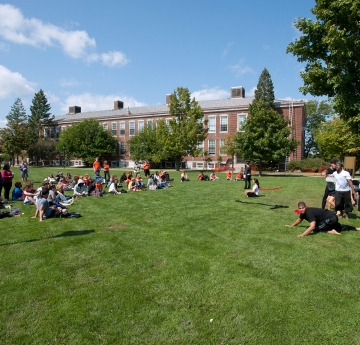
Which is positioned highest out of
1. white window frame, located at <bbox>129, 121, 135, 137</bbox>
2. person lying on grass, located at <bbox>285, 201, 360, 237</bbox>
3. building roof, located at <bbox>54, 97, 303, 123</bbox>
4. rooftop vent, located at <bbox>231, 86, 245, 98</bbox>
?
rooftop vent, located at <bbox>231, 86, 245, 98</bbox>

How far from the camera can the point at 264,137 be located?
103ft

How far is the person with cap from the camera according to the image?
30.3 feet

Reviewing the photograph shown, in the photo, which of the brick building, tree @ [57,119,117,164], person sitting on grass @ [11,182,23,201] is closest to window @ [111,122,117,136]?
the brick building

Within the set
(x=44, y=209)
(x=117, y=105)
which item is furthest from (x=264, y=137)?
(x=117, y=105)

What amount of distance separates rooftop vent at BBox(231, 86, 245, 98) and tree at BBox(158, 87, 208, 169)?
48.6 ft

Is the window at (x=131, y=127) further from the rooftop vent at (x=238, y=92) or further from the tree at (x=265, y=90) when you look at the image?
the tree at (x=265, y=90)

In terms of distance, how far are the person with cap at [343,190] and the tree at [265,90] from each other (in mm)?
39145

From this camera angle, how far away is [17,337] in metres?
3.57

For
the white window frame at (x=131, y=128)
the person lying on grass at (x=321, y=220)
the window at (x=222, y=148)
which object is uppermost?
the white window frame at (x=131, y=128)

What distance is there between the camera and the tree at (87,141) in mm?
54938

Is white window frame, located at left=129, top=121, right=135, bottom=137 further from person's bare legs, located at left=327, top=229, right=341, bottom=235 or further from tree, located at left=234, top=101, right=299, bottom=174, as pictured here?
person's bare legs, located at left=327, top=229, right=341, bottom=235

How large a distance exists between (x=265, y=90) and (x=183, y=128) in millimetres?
16164

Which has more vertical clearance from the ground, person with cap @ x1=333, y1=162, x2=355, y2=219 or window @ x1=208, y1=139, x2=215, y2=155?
window @ x1=208, y1=139, x2=215, y2=155

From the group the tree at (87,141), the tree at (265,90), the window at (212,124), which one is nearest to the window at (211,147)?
the window at (212,124)
